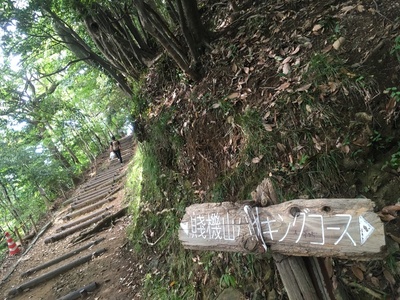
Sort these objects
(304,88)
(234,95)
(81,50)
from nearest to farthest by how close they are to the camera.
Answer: (304,88) < (234,95) < (81,50)

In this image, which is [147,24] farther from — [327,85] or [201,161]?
[327,85]

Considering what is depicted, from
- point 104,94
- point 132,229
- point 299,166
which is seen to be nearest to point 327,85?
point 299,166

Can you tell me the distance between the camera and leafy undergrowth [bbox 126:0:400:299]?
9.70 ft

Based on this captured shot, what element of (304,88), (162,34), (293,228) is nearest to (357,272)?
(293,228)

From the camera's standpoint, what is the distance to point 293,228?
5.74ft

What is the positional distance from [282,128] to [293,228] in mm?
1969

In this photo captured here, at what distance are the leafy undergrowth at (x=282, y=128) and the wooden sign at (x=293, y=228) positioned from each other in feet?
4.43

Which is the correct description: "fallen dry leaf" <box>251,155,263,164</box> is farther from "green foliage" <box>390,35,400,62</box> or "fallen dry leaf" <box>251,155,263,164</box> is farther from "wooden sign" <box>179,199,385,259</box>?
"green foliage" <box>390,35,400,62</box>

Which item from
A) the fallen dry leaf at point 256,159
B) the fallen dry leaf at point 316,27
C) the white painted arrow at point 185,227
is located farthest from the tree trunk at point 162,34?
the white painted arrow at point 185,227

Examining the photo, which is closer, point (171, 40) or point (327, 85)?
point (327, 85)

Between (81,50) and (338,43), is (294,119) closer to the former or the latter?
(338,43)

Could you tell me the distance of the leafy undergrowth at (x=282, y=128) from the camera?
2.96 m

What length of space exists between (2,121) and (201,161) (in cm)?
619

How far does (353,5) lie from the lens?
12.4ft
